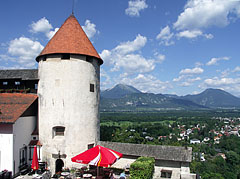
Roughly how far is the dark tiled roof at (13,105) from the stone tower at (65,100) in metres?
1.06

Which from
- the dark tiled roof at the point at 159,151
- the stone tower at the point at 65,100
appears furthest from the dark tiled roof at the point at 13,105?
the dark tiled roof at the point at 159,151

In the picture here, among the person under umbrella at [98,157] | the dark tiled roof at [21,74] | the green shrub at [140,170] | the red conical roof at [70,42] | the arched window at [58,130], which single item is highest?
the red conical roof at [70,42]

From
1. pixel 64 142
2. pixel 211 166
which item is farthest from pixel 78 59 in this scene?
pixel 211 166

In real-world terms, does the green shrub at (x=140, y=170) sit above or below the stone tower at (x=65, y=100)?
below

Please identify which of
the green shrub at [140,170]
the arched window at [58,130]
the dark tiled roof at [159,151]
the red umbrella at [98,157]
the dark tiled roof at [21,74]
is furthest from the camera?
the dark tiled roof at [21,74]

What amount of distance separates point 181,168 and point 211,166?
54736mm

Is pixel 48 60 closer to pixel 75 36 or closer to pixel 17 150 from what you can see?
pixel 75 36

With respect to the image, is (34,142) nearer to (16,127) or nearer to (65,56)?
(16,127)

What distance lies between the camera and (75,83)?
55.2ft

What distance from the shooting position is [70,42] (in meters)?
17.2

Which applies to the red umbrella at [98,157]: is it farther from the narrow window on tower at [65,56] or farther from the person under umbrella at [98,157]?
the narrow window on tower at [65,56]

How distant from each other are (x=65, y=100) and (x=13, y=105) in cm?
400

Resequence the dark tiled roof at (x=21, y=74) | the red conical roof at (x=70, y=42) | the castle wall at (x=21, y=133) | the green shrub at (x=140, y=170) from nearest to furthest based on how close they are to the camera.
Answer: the green shrub at (x=140, y=170) → the castle wall at (x=21, y=133) → the red conical roof at (x=70, y=42) → the dark tiled roof at (x=21, y=74)

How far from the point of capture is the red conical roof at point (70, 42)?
16875 mm
